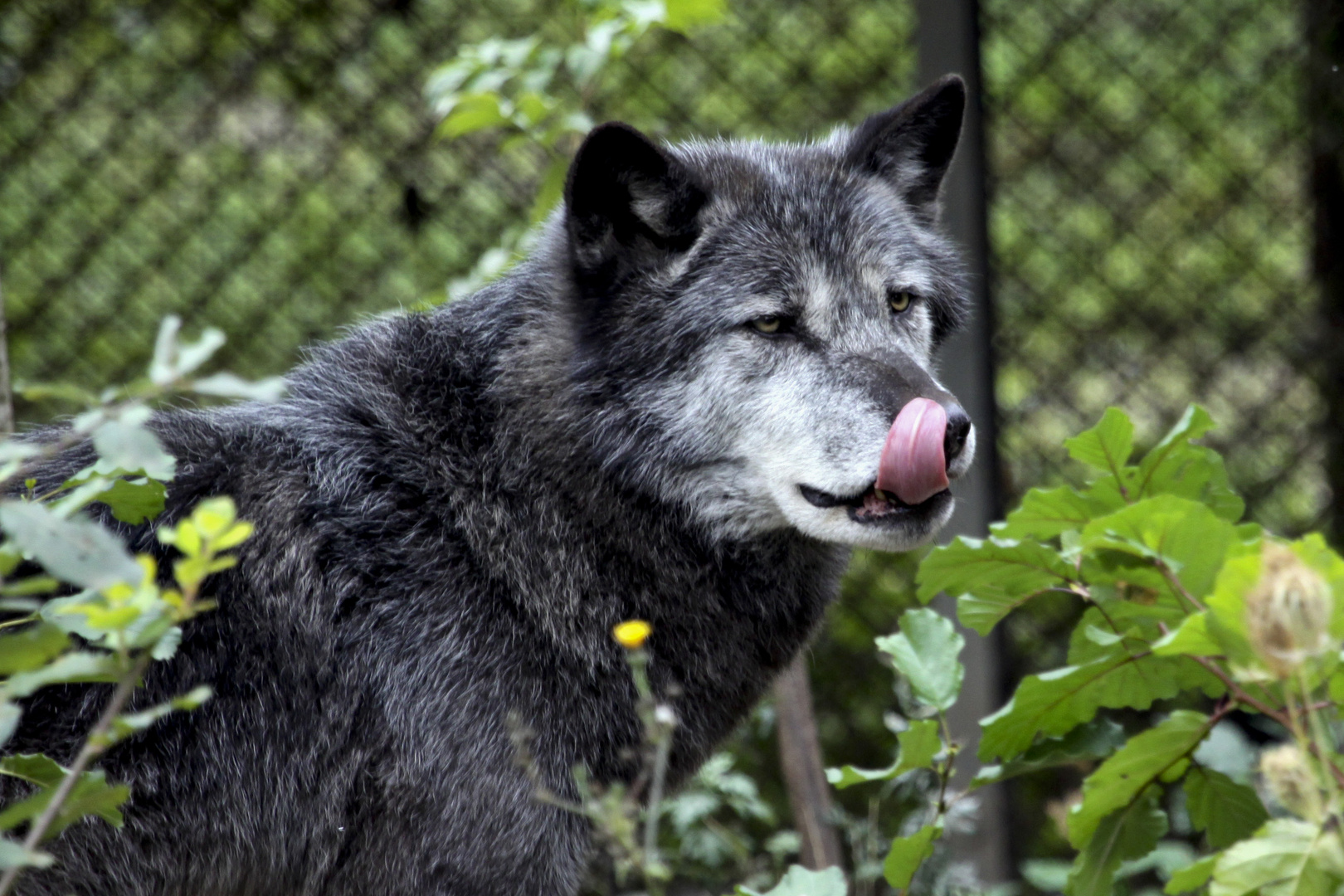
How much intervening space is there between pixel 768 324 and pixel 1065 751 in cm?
102

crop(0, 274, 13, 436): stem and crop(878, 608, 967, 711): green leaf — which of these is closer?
crop(878, 608, 967, 711): green leaf

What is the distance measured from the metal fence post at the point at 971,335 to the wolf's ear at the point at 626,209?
5.50 ft

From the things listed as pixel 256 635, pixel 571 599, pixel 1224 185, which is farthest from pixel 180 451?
pixel 1224 185

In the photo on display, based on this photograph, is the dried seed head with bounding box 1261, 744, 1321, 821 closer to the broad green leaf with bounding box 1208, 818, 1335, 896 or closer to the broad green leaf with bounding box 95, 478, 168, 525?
the broad green leaf with bounding box 1208, 818, 1335, 896

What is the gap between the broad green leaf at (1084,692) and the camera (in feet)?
7.13

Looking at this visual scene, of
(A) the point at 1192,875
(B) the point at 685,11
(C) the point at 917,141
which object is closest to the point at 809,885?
(A) the point at 1192,875

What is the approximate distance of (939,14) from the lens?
3.93 meters

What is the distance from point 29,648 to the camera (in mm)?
1360

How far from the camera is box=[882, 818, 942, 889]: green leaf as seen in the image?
87.4 inches

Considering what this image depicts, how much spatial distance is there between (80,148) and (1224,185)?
4.21 meters

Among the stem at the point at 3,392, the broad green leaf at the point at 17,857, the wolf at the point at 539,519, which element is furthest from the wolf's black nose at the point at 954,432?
the stem at the point at 3,392

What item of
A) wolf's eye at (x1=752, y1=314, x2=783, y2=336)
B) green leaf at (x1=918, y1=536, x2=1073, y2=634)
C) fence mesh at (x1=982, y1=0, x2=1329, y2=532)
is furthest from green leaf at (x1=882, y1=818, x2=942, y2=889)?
fence mesh at (x1=982, y1=0, x2=1329, y2=532)

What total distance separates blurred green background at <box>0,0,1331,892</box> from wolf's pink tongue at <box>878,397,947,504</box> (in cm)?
202

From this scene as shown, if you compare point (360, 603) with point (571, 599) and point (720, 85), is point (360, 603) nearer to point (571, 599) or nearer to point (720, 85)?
point (571, 599)
